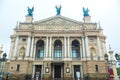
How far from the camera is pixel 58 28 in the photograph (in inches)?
1314

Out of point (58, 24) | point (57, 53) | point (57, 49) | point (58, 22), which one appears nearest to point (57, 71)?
point (57, 53)

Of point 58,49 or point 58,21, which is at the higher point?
point 58,21

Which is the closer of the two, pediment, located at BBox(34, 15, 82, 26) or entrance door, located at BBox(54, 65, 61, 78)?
entrance door, located at BBox(54, 65, 61, 78)

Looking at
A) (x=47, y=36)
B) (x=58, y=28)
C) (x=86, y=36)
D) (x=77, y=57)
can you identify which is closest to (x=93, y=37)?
(x=86, y=36)

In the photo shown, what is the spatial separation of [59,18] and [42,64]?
11.2 metres

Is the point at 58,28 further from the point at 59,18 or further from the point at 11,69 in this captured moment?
the point at 11,69

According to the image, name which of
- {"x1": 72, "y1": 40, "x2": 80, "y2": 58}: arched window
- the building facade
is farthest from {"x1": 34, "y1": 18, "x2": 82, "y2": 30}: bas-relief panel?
{"x1": 72, "y1": 40, "x2": 80, "y2": 58}: arched window

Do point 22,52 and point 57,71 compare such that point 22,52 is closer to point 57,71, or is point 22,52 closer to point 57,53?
point 57,53

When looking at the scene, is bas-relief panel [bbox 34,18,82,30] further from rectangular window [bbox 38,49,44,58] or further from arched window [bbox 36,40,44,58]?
rectangular window [bbox 38,49,44,58]

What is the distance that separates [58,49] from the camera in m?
33.1

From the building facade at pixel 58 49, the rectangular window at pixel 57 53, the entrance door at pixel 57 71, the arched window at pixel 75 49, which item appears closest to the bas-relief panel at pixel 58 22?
the building facade at pixel 58 49

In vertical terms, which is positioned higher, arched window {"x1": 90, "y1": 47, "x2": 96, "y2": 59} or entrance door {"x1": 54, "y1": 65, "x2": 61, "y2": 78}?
arched window {"x1": 90, "y1": 47, "x2": 96, "y2": 59}

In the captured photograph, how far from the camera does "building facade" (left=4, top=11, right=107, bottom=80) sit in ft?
96.9

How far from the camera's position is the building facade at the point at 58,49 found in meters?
29.5
